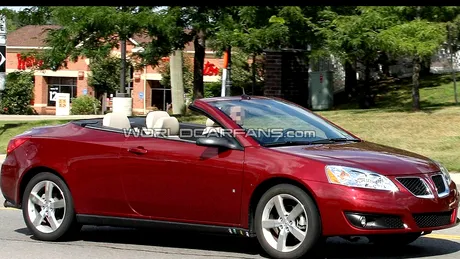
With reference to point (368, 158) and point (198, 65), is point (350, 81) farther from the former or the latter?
point (368, 158)

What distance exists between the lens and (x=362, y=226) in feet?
22.9

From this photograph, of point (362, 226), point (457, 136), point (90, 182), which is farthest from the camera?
point (457, 136)

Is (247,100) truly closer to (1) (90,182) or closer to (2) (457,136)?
(1) (90,182)

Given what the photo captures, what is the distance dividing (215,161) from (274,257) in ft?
3.29

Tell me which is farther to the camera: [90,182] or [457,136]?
[457,136]

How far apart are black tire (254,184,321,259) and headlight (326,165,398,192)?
0.29m

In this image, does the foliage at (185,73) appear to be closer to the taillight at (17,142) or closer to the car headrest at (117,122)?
the taillight at (17,142)

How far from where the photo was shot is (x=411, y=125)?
67.1ft

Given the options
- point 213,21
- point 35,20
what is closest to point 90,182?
point 213,21

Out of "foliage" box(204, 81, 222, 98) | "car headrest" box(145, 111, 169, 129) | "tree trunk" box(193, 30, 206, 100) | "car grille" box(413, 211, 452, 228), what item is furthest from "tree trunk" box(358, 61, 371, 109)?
"car grille" box(413, 211, 452, 228)

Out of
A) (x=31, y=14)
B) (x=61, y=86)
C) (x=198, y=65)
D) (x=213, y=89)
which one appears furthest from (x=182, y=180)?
(x=61, y=86)

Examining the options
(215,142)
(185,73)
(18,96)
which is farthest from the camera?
(18,96)

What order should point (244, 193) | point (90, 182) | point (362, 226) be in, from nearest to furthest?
point (362, 226)
point (244, 193)
point (90, 182)

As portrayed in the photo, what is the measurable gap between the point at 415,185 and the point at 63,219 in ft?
11.6
